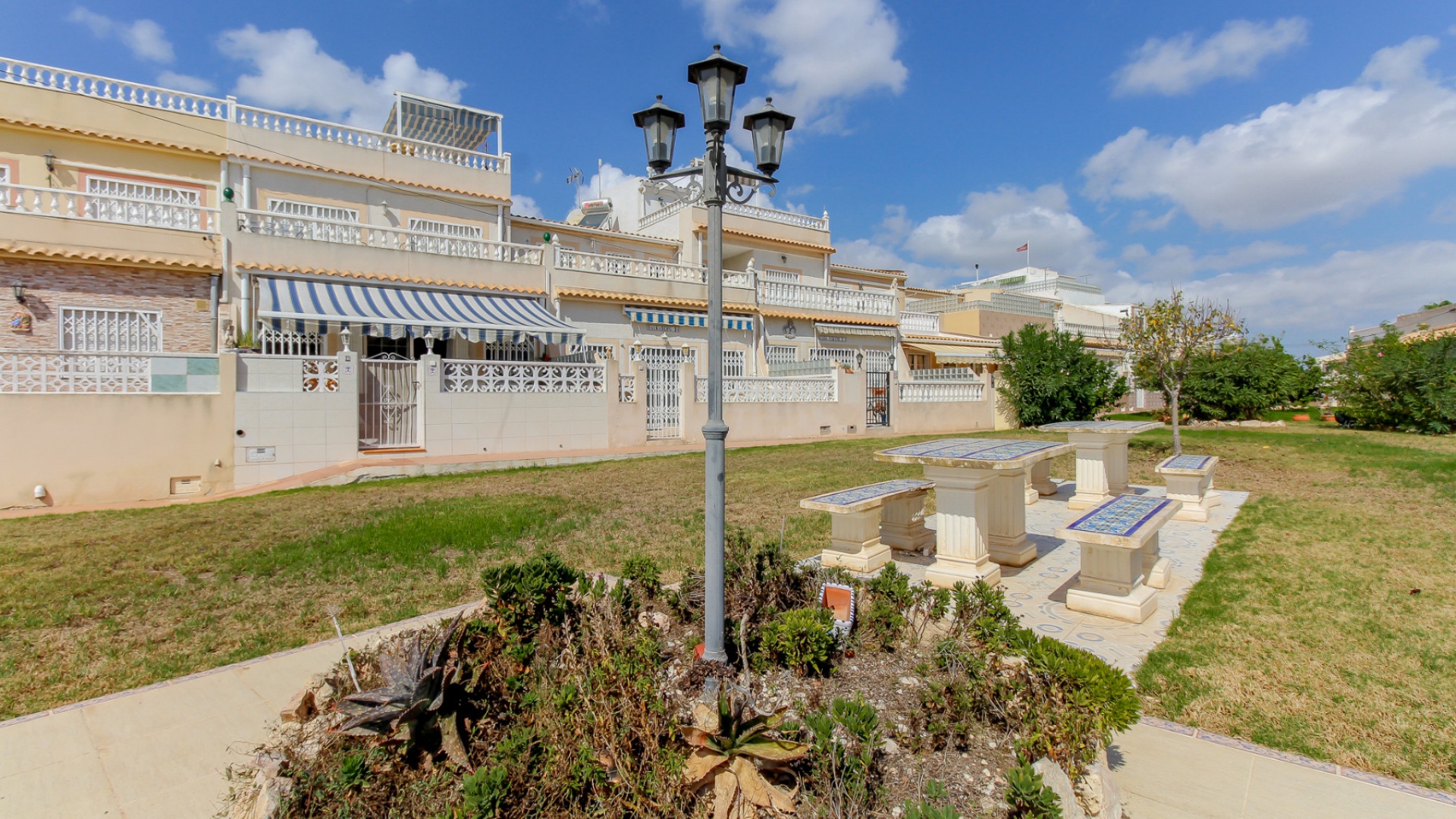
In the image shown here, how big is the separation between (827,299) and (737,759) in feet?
73.5

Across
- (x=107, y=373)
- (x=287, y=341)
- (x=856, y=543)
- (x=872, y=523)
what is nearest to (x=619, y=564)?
(x=856, y=543)

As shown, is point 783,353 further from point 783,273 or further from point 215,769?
point 215,769

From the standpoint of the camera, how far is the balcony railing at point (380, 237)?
15.3m

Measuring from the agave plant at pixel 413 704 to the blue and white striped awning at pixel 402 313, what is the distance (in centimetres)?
1294

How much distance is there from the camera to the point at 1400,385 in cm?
1781

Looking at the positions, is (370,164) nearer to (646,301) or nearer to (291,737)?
(646,301)

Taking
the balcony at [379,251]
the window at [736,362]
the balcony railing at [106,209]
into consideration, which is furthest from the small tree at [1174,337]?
the balcony railing at [106,209]

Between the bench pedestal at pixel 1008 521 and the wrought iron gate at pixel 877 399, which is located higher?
the wrought iron gate at pixel 877 399

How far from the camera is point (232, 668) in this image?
14.2ft

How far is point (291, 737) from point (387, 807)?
0.72 meters

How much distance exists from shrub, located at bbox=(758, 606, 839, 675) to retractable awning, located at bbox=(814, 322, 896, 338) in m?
20.5

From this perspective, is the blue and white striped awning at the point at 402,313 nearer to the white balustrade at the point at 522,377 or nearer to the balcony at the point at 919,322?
the white balustrade at the point at 522,377

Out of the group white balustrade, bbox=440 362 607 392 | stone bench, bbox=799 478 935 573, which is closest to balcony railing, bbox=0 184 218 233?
white balustrade, bbox=440 362 607 392

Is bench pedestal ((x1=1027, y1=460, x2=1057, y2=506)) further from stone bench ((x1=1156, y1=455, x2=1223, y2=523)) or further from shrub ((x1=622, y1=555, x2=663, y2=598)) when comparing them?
shrub ((x1=622, y1=555, x2=663, y2=598))
